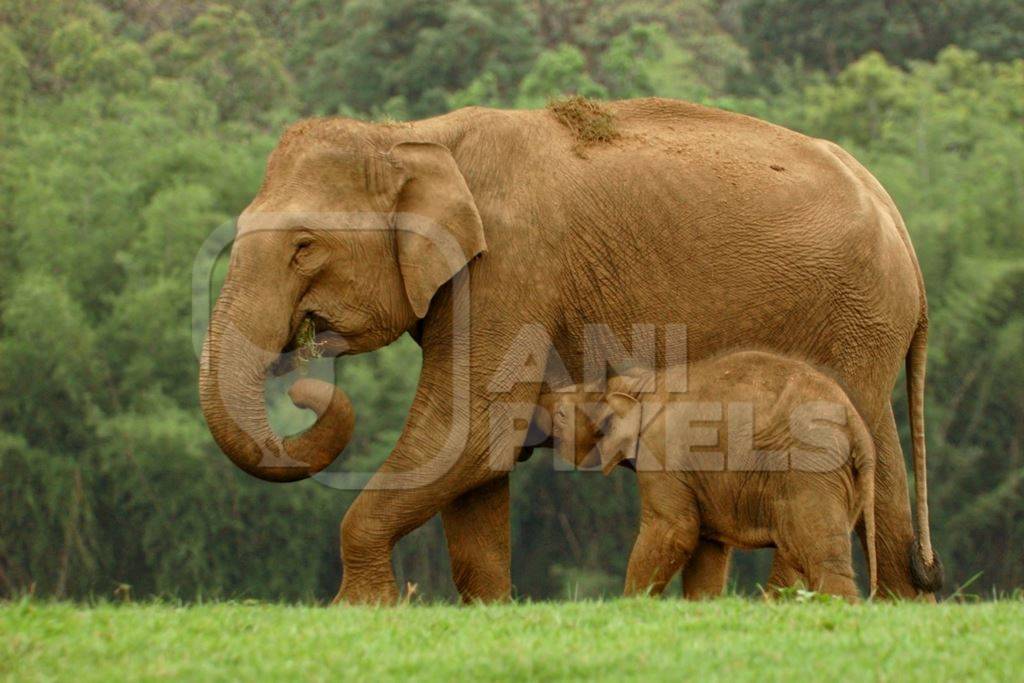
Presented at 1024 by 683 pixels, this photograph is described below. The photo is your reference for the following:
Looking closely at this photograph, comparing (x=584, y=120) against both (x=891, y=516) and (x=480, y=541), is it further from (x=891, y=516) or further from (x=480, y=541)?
(x=891, y=516)

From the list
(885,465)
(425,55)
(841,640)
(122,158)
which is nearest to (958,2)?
(425,55)

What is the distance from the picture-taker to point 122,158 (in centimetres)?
3622

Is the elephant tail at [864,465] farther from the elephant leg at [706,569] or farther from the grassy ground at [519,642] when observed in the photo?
the grassy ground at [519,642]

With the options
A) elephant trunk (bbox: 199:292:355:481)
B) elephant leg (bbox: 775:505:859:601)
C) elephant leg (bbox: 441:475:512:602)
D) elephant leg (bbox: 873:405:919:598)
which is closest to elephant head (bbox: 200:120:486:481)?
elephant trunk (bbox: 199:292:355:481)

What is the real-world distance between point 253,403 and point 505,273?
1.42 metres

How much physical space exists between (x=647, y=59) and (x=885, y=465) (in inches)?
1309

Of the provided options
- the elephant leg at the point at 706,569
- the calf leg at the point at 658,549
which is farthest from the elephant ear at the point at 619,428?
the elephant leg at the point at 706,569

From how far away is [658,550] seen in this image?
8.97 metres

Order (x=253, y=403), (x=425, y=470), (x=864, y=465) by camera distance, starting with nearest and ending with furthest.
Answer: (x=253, y=403)
(x=864, y=465)
(x=425, y=470)

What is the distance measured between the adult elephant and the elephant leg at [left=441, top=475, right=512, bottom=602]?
0.04 feet

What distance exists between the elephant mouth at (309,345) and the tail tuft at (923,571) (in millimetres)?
3242

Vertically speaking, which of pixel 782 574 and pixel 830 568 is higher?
pixel 830 568

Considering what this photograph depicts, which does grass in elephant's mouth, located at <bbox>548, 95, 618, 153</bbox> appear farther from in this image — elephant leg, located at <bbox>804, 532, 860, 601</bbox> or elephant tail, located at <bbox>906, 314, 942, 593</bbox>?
elephant leg, located at <bbox>804, 532, 860, 601</bbox>

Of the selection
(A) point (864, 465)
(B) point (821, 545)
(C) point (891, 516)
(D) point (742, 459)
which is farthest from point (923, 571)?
(D) point (742, 459)
